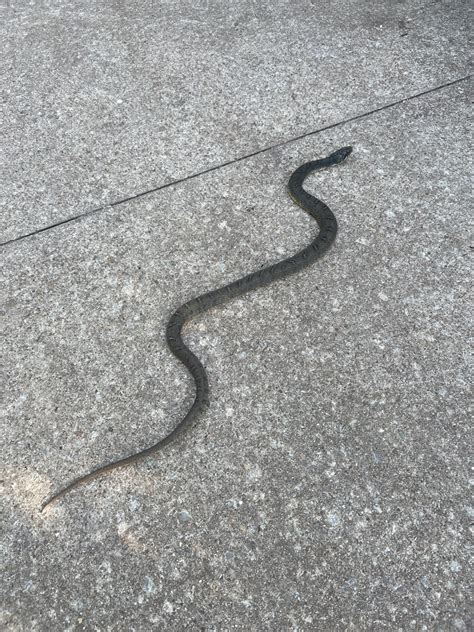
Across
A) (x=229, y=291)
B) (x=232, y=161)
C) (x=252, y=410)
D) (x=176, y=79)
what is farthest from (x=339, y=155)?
(x=252, y=410)

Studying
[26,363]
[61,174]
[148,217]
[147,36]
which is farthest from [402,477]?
[147,36]

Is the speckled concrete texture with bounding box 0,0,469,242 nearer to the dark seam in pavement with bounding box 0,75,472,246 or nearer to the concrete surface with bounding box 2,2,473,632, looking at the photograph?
the dark seam in pavement with bounding box 0,75,472,246

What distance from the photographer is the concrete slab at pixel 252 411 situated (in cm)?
257

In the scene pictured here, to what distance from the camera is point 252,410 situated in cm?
313

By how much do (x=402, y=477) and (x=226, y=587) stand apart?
86cm

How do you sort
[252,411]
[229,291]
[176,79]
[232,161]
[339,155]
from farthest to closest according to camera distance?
[176,79], [232,161], [339,155], [229,291], [252,411]

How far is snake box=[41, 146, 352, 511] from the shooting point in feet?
9.67

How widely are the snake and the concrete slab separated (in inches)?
2.1

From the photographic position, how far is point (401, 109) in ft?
15.7

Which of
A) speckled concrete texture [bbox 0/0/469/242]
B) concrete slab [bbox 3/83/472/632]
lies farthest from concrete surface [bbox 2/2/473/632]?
speckled concrete texture [bbox 0/0/469/242]

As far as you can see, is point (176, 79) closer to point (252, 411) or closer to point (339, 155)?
point (339, 155)

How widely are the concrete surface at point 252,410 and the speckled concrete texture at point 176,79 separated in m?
0.20

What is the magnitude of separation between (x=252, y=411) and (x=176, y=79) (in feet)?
9.99

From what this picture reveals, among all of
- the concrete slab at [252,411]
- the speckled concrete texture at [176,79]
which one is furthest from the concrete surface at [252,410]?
the speckled concrete texture at [176,79]
